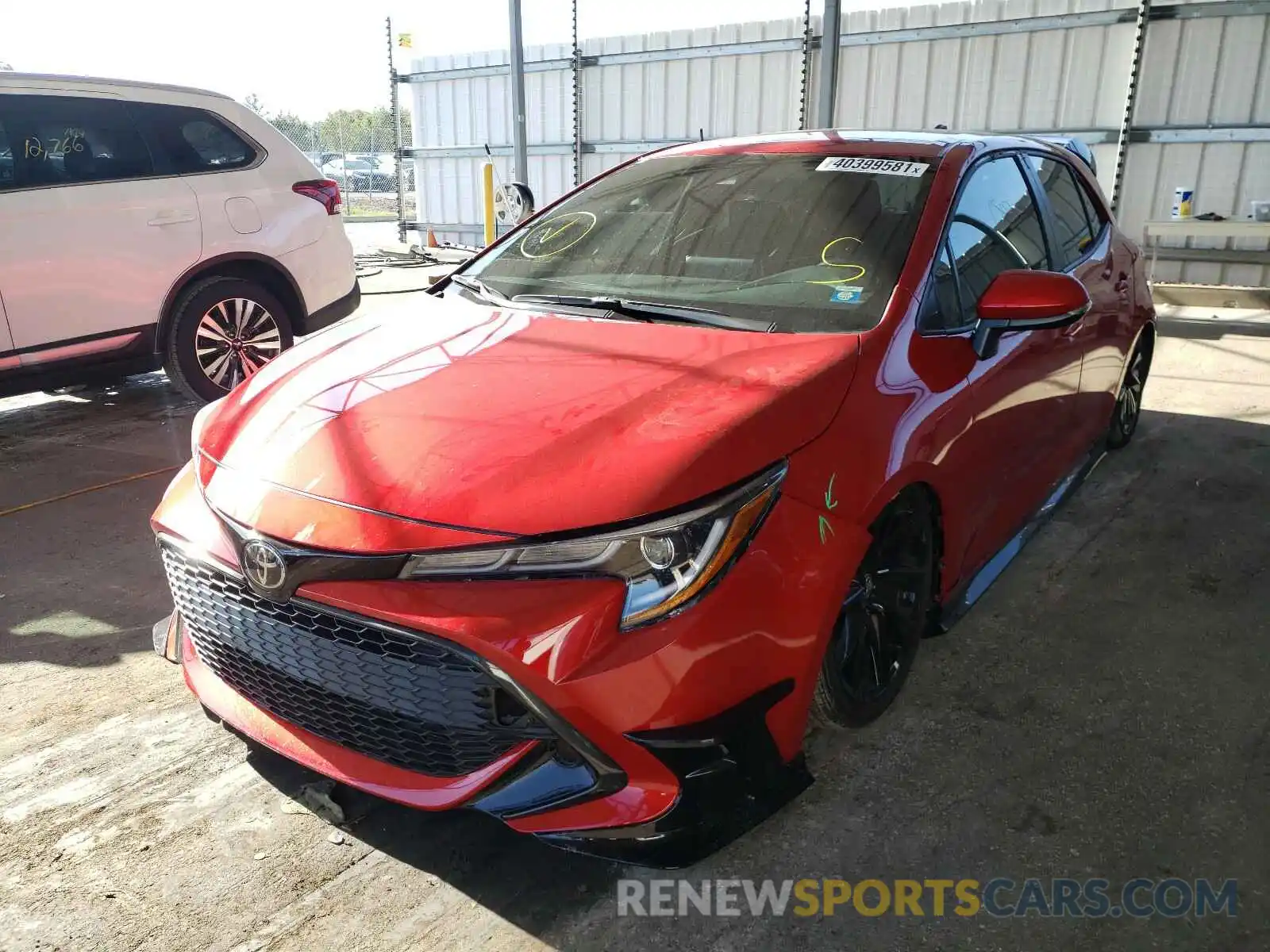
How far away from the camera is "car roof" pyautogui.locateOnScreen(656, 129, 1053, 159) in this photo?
2918mm

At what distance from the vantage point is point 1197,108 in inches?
384

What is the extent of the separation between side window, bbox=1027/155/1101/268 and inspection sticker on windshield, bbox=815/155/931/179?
2.83 feet

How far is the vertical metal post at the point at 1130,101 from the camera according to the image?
973 cm

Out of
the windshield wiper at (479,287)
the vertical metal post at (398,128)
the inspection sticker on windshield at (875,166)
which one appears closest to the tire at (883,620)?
the inspection sticker on windshield at (875,166)

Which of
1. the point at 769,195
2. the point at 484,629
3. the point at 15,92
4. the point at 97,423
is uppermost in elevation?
the point at 15,92

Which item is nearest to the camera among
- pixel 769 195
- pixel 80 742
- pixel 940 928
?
pixel 940 928

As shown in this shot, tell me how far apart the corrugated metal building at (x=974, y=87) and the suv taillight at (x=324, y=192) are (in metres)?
5.72

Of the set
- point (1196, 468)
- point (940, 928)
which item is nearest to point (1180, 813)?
point (940, 928)

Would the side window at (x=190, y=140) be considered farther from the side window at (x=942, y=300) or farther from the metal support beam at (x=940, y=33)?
the metal support beam at (x=940, y=33)

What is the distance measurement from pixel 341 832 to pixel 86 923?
0.49m

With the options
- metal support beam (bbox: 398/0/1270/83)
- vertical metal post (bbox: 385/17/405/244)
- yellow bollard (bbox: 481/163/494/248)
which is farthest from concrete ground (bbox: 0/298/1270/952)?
vertical metal post (bbox: 385/17/405/244)

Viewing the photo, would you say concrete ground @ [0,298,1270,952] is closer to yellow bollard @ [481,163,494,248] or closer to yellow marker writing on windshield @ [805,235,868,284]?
yellow marker writing on windshield @ [805,235,868,284]

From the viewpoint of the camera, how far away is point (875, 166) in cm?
284

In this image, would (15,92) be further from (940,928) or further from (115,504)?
(940,928)
